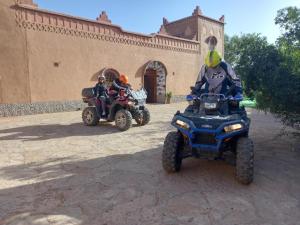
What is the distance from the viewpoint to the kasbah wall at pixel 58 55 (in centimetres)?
1221

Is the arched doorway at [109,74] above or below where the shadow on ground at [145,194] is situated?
above

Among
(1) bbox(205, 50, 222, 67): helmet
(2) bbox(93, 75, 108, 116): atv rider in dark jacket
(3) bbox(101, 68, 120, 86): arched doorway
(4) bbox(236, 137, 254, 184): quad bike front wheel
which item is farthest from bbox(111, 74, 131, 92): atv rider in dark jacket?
(3) bbox(101, 68, 120, 86): arched doorway

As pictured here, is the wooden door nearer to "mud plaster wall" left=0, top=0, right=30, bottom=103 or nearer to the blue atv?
"mud plaster wall" left=0, top=0, right=30, bottom=103

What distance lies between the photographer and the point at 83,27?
14.7 meters

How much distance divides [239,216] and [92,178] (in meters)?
2.28

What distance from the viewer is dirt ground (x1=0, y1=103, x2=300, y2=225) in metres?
2.92

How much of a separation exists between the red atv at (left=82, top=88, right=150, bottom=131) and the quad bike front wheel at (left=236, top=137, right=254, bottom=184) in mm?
4716

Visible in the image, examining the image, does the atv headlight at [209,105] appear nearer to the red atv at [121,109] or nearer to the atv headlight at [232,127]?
the atv headlight at [232,127]

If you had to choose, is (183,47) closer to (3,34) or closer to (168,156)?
(3,34)

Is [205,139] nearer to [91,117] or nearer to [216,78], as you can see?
[216,78]

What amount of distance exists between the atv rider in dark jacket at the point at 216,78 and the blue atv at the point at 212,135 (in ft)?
0.89

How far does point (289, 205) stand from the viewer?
3.18 m

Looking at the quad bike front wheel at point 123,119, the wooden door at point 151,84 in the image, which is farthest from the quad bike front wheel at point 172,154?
the wooden door at point 151,84

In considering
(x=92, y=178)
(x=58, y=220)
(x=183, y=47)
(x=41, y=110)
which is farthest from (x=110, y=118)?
(x=183, y=47)
